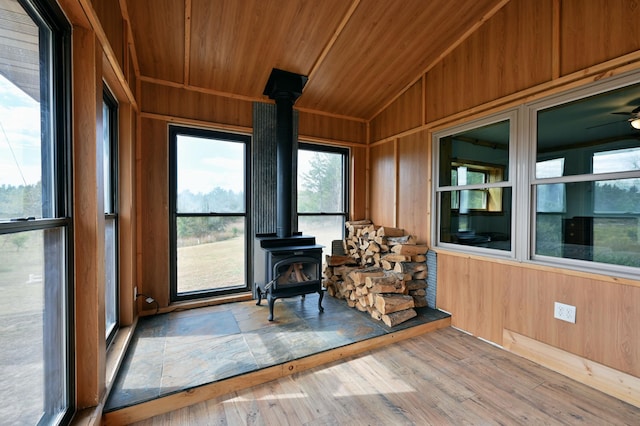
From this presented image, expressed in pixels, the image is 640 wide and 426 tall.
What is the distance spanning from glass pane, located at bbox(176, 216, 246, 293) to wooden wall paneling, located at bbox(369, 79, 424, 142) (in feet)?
7.81

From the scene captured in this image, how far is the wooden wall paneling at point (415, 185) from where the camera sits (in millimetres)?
3457

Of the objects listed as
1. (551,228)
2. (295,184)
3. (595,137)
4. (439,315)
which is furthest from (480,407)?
(295,184)

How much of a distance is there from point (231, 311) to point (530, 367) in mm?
2846

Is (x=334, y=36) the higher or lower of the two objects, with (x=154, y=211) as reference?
higher

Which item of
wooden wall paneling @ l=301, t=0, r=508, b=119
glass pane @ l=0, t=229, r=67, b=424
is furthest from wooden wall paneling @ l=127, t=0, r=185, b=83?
glass pane @ l=0, t=229, r=67, b=424

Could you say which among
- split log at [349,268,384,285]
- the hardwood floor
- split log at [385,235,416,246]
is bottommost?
the hardwood floor

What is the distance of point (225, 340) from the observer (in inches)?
97.5

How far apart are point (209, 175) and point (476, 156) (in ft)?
9.92

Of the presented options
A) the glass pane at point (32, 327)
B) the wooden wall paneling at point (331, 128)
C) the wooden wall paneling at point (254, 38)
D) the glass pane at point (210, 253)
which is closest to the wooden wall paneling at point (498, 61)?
the wooden wall paneling at point (331, 128)

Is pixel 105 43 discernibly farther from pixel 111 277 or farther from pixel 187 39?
pixel 111 277

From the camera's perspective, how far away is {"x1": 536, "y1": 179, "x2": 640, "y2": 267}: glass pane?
195 cm

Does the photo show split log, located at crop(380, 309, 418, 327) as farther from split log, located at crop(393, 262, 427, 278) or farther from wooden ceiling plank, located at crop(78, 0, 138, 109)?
wooden ceiling plank, located at crop(78, 0, 138, 109)

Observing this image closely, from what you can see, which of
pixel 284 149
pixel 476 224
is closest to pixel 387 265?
pixel 476 224

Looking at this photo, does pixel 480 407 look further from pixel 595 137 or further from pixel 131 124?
pixel 131 124
